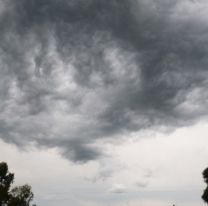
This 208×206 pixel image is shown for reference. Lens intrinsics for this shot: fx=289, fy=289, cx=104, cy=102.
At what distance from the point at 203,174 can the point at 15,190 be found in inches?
1565

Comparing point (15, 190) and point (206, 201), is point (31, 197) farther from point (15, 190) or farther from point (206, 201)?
point (206, 201)

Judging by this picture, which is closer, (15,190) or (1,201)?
(1,201)

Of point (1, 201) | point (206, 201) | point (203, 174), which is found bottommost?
point (1, 201)

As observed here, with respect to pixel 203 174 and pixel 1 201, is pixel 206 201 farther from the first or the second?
pixel 1 201

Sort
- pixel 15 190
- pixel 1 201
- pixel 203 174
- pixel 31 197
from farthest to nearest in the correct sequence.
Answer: pixel 31 197
pixel 15 190
pixel 203 174
pixel 1 201

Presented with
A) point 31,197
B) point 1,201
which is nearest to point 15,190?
point 31,197

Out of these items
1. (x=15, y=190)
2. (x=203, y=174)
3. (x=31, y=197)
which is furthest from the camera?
(x=31, y=197)

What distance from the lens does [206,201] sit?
1886 inches

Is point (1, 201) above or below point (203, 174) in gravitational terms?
below

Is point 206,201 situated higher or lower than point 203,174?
lower

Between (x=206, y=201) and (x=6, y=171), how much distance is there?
1310 inches

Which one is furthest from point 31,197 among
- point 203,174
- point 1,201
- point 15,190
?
point 203,174

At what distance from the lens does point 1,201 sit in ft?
151

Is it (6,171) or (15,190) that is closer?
(6,171)
